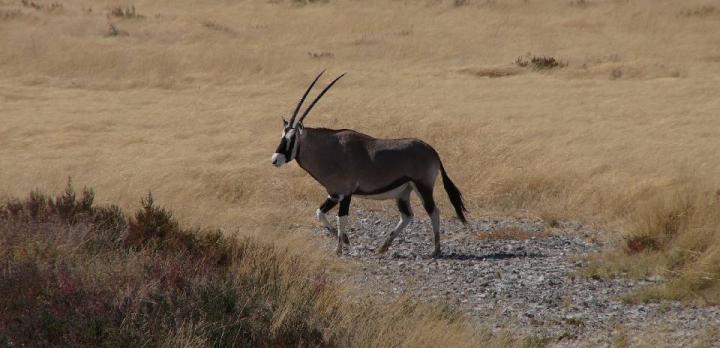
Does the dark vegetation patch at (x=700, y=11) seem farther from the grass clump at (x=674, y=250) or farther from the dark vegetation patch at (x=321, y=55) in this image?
the grass clump at (x=674, y=250)

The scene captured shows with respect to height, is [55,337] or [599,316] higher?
[55,337]

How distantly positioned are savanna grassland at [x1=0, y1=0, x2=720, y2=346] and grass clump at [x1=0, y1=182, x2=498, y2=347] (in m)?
0.08

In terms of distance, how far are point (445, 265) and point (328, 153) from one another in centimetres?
243

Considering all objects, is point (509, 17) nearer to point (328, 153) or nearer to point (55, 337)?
point (328, 153)

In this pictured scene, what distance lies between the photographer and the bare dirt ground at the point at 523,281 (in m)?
10.5

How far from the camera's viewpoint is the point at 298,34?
136ft

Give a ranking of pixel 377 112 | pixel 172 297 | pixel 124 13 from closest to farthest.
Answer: pixel 172 297, pixel 377 112, pixel 124 13

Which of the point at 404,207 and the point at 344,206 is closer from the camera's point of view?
the point at 344,206

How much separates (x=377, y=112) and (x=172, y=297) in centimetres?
1818

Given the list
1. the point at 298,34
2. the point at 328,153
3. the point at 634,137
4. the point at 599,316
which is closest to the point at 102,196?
the point at 328,153

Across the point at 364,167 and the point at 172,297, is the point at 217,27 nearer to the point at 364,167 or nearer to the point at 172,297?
the point at 364,167

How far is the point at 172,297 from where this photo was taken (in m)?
8.58

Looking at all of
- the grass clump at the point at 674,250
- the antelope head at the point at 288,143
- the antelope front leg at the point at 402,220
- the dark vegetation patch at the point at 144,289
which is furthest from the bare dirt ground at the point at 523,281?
the dark vegetation patch at the point at 144,289

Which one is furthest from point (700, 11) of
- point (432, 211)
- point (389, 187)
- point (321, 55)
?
point (389, 187)
